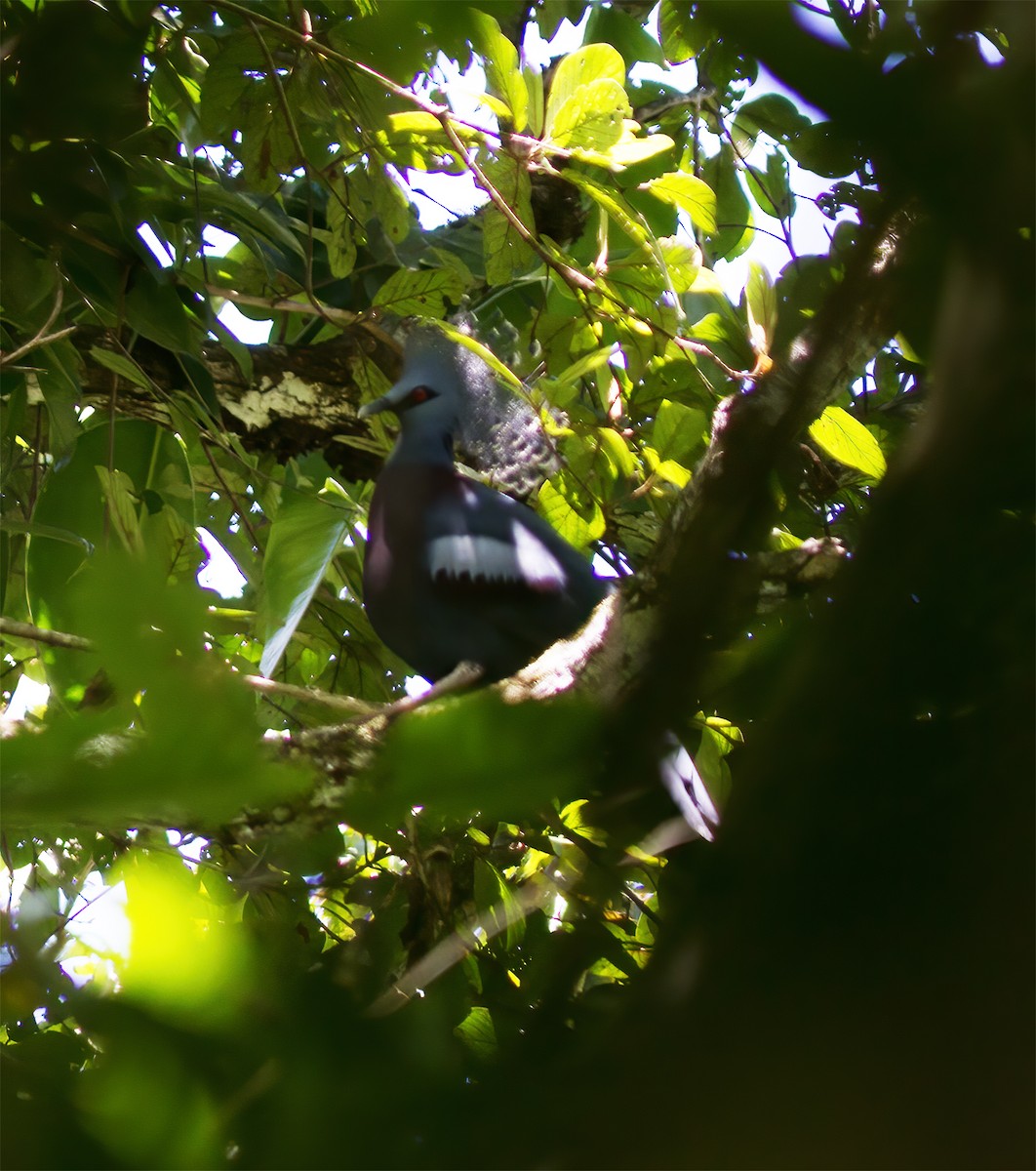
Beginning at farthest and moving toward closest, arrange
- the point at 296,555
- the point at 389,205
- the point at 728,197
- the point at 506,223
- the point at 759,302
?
1. the point at 728,197
2. the point at 296,555
3. the point at 389,205
4. the point at 506,223
5. the point at 759,302

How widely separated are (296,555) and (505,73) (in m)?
0.83

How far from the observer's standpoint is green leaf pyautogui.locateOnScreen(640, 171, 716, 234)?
1.40 meters

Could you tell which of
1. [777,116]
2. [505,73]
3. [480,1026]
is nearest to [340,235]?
[505,73]

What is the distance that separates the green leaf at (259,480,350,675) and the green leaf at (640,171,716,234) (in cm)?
75

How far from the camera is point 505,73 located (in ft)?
4.13

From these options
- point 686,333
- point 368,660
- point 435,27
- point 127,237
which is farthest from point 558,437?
point 435,27

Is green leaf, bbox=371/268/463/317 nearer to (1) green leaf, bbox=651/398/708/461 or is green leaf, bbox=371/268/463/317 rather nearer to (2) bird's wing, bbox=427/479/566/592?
(2) bird's wing, bbox=427/479/566/592

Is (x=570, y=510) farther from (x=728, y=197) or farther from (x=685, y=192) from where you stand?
(x=728, y=197)

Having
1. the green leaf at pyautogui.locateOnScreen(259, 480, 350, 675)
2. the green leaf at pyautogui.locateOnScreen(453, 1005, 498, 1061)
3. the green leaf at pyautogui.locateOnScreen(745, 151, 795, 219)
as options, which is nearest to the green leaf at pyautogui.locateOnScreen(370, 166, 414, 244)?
the green leaf at pyautogui.locateOnScreen(259, 480, 350, 675)

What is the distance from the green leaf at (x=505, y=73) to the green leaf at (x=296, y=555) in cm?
74

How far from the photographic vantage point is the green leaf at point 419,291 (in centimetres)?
154

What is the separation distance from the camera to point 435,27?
0.43 metres

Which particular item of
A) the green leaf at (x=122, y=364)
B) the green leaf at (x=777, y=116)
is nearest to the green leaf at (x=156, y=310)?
the green leaf at (x=122, y=364)

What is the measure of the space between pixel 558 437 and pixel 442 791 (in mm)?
1239
